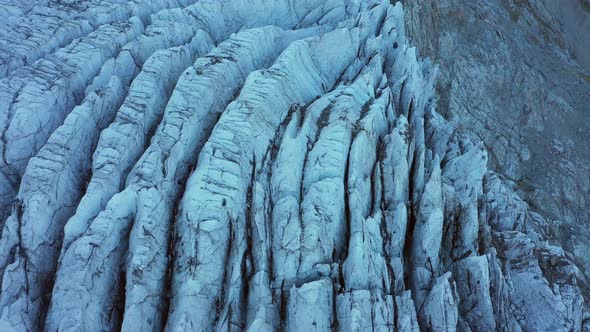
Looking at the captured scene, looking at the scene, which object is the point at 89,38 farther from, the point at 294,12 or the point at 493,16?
the point at 493,16

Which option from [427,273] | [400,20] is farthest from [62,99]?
[400,20]

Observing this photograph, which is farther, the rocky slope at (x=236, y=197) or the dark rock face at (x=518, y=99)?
the dark rock face at (x=518, y=99)

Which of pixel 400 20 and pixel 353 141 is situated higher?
pixel 400 20

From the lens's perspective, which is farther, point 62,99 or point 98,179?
point 62,99

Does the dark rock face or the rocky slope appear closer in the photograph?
the rocky slope

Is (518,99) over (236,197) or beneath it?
beneath

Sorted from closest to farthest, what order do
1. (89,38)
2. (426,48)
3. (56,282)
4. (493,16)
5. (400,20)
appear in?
(56,282) → (89,38) → (400,20) → (426,48) → (493,16)

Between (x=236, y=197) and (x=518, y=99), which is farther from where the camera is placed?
(x=518, y=99)

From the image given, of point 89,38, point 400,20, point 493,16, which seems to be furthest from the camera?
point 493,16
